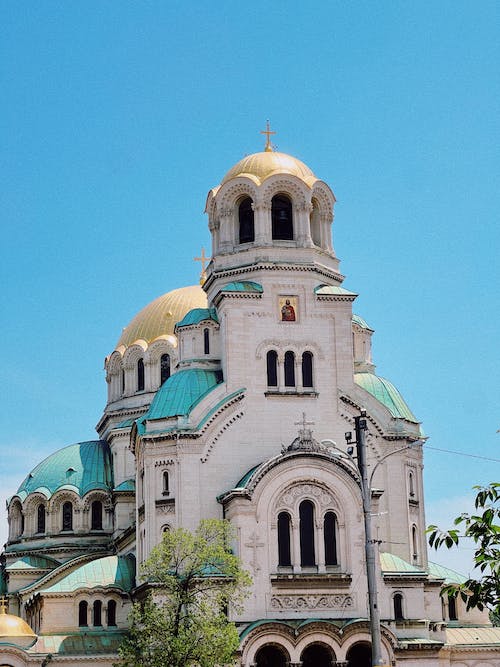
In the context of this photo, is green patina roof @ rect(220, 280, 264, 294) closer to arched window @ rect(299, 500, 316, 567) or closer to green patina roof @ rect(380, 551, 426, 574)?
arched window @ rect(299, 500, 316, 567)

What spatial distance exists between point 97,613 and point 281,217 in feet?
60.9

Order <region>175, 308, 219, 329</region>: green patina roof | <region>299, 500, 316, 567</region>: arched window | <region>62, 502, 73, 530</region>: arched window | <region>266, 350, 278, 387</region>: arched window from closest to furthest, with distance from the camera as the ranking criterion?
<region>299, 500, 316, 567</region>: arched window < <region>266, 350, 278, 387</region>: arched window < <region>175, 308, 219, 329</region>: green patina roof < <region>62, 502, 73, 530</region>: arched window

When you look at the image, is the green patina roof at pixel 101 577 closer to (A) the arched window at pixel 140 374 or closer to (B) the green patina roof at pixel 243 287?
(B) the green patina roof at pixel 243 287

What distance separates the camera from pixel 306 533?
44.9 metres

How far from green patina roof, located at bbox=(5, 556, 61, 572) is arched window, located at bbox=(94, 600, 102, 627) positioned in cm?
1029

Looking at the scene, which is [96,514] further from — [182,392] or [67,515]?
[182,392]

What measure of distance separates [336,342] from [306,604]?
11.2 metres

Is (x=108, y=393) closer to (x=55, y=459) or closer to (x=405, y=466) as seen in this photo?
(x=55, y=459)

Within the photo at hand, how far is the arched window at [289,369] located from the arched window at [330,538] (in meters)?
5.93

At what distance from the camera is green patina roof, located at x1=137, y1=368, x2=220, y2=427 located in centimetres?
4716

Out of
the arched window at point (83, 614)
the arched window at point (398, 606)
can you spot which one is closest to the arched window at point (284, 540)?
the arched window at point (398, 606)

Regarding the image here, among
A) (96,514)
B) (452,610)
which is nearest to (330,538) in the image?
(452,610)

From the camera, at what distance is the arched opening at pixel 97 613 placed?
156 ft

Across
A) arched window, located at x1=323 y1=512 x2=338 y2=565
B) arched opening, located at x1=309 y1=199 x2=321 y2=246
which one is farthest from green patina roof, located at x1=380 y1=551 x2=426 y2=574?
arched opening, located at x1=309 y1=199 x2=321 y2=246
